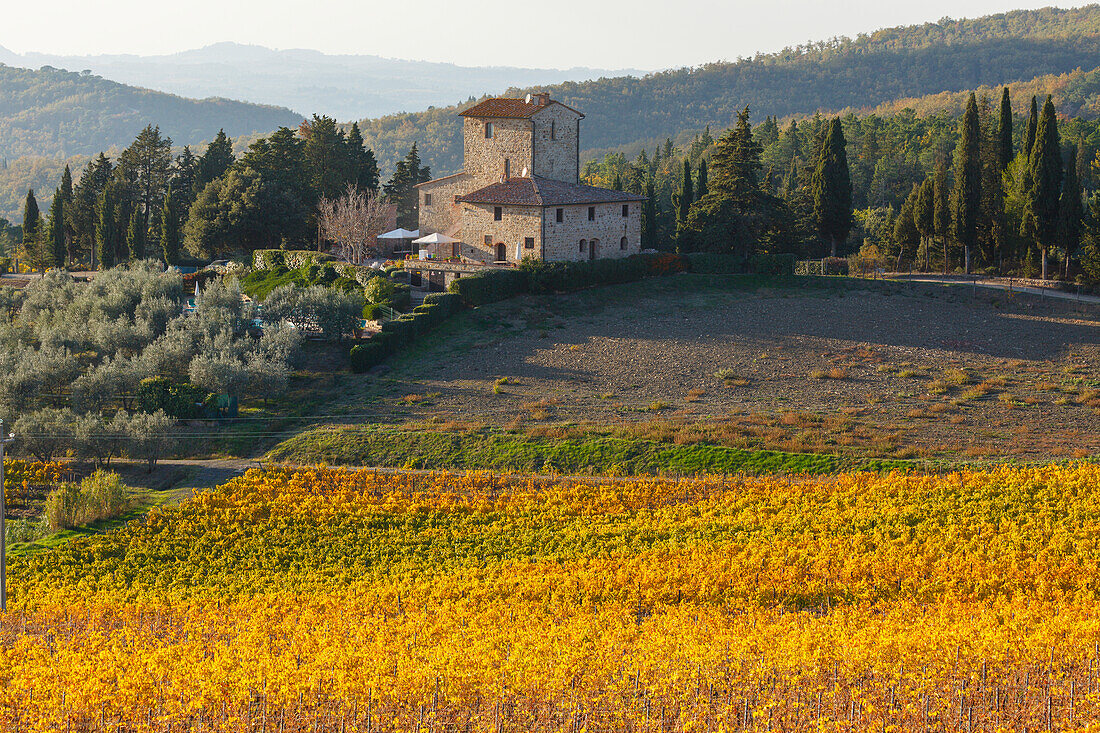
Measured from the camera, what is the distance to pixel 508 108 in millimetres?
Answer: 69812

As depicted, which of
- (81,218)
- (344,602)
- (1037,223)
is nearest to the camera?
(344,602)

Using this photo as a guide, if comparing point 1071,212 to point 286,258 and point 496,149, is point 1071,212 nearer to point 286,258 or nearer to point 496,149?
point 496,149

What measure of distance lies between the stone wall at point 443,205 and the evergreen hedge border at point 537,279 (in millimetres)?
11168

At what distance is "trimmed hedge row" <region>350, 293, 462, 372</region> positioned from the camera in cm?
4994

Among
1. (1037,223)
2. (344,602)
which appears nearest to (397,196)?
(1037,223)

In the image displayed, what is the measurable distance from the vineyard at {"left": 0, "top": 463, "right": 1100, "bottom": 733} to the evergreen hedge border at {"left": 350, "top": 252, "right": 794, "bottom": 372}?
47.7ft

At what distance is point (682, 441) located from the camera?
130 ft

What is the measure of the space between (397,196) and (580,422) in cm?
4840

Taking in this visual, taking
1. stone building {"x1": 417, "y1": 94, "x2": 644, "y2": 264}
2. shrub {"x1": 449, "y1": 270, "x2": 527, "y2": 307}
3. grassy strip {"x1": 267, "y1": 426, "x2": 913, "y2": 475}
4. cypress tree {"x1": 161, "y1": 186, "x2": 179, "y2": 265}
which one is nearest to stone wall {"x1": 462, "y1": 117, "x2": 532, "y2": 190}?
stone building {"x1": 417, "y1": 94, "x2": 644, "y2": 264}

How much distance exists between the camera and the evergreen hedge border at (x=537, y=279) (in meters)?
52.0

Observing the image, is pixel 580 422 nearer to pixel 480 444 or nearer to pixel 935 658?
pixel 480 444

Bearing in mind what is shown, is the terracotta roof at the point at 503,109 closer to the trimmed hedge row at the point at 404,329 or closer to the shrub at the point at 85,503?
the trimmed hedge row at the point at 404,329

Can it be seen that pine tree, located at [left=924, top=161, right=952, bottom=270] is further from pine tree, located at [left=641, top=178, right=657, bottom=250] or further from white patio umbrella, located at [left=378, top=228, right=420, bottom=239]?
white patio umbrella, located at [left=378, top=228, right=420, bottom=239]

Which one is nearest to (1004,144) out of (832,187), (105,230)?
(832,187)
